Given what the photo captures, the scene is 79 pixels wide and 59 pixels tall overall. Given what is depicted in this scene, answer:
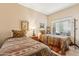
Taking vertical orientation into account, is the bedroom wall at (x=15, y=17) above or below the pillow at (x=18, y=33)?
above

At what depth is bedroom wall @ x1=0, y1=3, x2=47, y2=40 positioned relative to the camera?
1941mm

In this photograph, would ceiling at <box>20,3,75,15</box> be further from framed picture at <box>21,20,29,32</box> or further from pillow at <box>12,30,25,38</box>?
pillow at <box>12,30,25,38</box>

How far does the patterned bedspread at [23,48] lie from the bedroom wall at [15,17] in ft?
0.39

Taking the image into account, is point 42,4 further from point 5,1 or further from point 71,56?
point 71,56

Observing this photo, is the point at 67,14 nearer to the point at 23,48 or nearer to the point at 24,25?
the point at 24,25

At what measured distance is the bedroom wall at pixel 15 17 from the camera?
76.4 inches

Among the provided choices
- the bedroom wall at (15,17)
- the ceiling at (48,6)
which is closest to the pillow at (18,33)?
the bedroom wall at (15,17)

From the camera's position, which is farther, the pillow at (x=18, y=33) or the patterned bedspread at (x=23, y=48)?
the pillow at (x=18, y=33)

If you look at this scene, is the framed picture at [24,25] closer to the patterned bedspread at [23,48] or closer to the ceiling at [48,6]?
the patterned bedspread at [23,48]

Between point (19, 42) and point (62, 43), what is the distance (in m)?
0.65

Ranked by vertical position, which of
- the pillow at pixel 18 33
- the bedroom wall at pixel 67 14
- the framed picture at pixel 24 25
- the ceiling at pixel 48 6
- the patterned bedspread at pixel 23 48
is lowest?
the patterned bedspread at pixel 23 48

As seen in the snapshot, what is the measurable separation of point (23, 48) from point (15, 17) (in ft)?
1.61

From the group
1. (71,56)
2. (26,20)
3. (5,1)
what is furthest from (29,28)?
(71,56)

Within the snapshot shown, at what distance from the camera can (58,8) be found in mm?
1981
